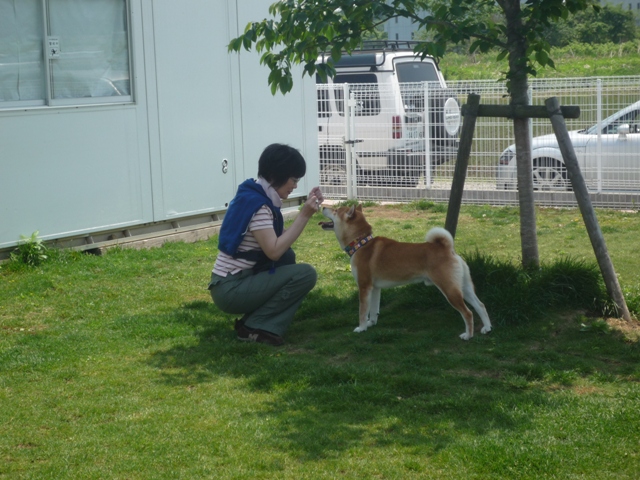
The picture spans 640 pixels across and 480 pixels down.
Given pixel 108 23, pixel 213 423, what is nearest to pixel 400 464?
pixel 213 423

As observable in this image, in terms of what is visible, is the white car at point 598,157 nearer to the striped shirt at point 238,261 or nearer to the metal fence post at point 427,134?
the metal fence post at point 427,134

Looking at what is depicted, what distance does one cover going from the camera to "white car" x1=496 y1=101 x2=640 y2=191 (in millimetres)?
12625

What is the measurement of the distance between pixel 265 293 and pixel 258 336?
0.33 m

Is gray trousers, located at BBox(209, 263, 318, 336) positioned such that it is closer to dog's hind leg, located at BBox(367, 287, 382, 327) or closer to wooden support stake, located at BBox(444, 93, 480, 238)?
dog's hind leg, located at BBox(367, 287, 382, 327)

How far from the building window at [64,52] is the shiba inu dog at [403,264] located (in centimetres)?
410

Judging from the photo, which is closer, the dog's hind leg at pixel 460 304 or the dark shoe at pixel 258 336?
the dog's hind leg at pixel 460 304

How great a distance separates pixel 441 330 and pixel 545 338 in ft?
2.55

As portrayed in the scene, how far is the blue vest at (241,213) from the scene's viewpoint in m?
6.02

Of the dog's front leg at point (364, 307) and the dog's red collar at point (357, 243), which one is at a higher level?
the dog's red collar at point (357, 243)

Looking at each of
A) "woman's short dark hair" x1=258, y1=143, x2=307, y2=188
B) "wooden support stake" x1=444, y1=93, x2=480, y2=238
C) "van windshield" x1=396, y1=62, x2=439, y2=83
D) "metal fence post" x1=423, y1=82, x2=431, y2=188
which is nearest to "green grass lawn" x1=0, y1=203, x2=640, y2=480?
"wooden support stake" x1=444, y1=93, x2=480, y2=238

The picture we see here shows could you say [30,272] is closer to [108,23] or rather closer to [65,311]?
[65,311]

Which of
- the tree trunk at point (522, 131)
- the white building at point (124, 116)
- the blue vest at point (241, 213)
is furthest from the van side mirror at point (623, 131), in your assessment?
the blue vest at point (241, 213)

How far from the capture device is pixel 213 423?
4648 mm

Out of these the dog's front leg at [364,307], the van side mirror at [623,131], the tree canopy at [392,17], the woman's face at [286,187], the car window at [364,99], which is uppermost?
the tree canopy at [392,17]
